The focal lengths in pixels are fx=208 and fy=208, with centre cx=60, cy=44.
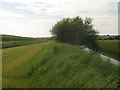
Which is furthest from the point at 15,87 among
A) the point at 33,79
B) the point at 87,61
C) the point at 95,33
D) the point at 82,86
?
the point at 95,33

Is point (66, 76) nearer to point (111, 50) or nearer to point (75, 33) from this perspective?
point (111, 50)

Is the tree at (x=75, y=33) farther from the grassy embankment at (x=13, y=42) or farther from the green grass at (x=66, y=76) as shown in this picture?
the green grass at (x=66, y=76)

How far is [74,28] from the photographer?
6669 cm

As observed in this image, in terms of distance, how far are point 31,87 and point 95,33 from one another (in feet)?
187

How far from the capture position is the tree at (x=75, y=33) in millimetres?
65812

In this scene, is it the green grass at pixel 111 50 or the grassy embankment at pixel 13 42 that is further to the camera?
the grassy embankment at pixel 13 42

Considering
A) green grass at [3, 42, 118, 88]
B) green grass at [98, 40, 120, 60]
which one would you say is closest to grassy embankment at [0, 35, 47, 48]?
green grass at [98, 40, 120, 60]

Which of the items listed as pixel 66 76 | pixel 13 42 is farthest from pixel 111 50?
pixel 13 42

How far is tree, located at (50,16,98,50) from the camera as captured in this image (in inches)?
2591

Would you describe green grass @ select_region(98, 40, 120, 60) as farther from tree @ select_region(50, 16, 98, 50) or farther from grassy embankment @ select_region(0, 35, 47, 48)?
grassy embankment @ select_region(0, 35, 47, 48)

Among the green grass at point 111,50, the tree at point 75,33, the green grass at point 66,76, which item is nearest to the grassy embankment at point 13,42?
the tree at point 75,33

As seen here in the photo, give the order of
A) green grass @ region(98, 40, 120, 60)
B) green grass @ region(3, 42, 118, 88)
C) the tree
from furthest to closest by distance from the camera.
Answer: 1. the tree
2. green grass @ region(98, 40, 120, 60)
3. green grass @ region(3, 42, 118, 88)

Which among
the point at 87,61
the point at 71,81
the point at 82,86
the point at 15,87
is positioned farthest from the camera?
the point at 87,61

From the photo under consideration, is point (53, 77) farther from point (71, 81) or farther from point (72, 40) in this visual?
point (72, 40)
